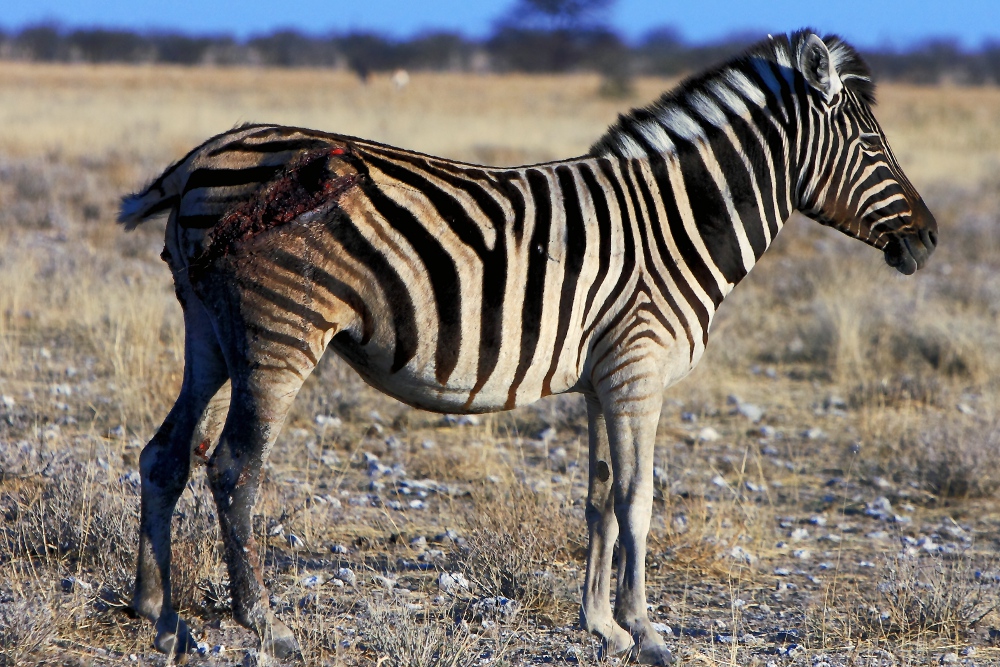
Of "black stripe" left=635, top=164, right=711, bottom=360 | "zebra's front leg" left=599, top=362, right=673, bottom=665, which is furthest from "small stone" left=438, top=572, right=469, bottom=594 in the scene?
"black stripe" left=635, top=164, right=711, bottom=360

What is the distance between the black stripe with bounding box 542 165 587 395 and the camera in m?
3.85

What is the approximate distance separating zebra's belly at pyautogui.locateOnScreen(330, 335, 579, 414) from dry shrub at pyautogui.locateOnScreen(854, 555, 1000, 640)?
1835 millimetres

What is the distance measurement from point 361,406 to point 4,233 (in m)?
6.74

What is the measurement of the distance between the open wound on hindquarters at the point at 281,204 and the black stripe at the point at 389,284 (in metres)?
0.09

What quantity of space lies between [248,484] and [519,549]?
1502 millimetres

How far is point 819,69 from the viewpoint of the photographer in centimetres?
417

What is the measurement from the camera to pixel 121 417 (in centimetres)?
645

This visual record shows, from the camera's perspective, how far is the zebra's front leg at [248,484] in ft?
11.9

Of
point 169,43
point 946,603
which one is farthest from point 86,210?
point 169,43

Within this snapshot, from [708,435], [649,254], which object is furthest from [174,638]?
[708,435]

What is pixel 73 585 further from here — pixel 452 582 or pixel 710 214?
pixel 710 214

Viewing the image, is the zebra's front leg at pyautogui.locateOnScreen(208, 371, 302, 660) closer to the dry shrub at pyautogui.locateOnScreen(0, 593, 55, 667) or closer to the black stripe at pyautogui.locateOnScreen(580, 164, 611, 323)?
the dry shrub at pyautogui.locateOnScreen(0, 593, 55, 667)

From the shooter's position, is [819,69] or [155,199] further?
[819,69]

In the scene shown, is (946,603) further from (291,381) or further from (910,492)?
(291,381)
